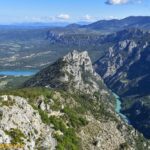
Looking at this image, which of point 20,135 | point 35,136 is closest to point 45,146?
point 35,136

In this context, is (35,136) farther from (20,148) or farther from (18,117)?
(20,148)

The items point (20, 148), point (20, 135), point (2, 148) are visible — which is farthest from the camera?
point (20, 135)

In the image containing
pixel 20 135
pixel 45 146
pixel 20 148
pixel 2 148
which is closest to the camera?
pixel 2 148

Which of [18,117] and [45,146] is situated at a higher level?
[18,117]

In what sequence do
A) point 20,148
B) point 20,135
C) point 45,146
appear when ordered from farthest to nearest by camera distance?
1. point 45,146
2. point 20,135
3. point 20,148

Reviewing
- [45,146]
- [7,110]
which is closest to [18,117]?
[7,110]

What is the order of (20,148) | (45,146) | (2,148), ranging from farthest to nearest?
(45,146), (20,148), (2,148)

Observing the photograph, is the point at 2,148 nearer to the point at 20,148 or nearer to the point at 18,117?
the point at 20,148

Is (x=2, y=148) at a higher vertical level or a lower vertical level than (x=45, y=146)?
higher

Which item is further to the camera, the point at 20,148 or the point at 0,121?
the point at 0,121
